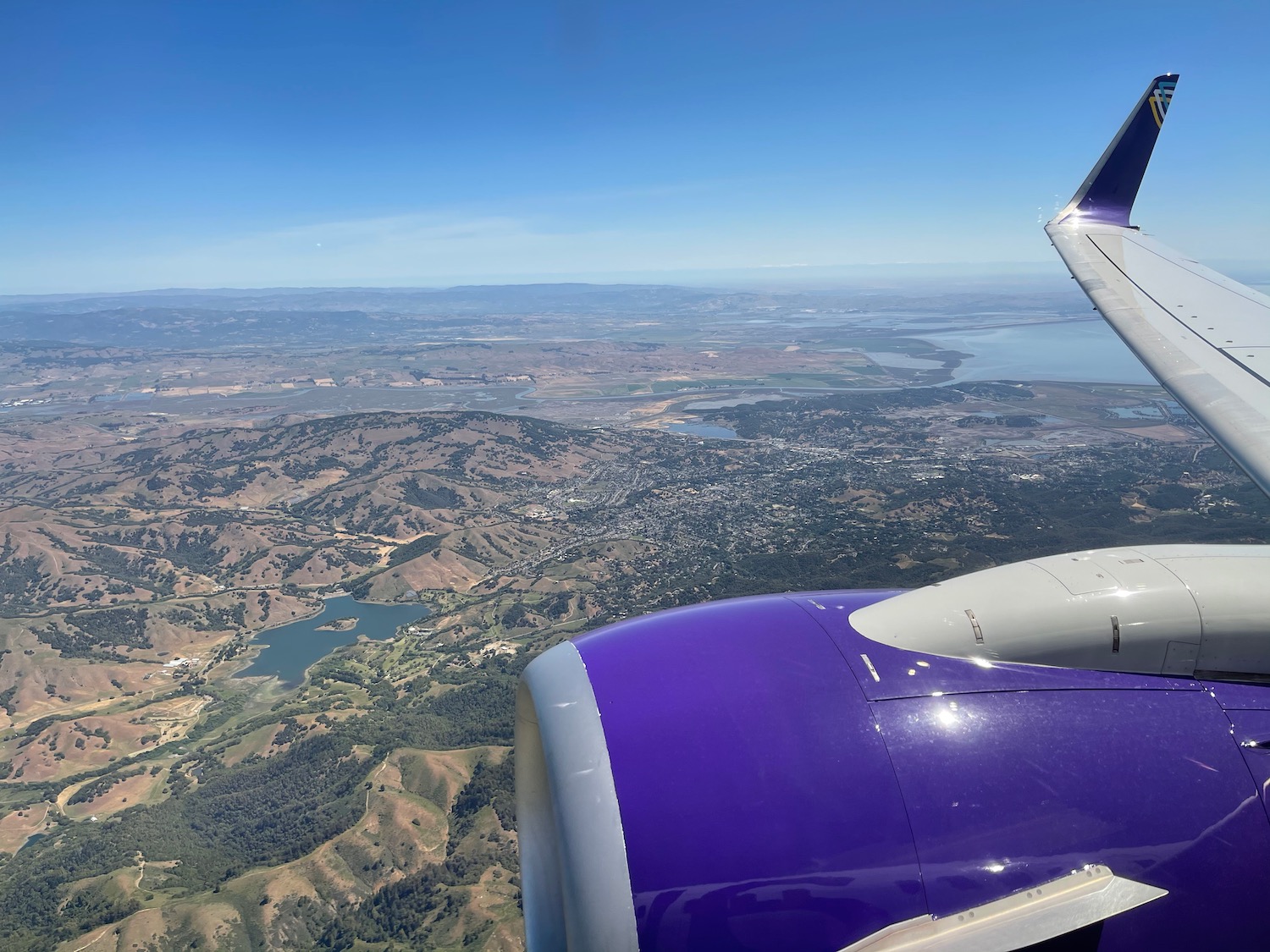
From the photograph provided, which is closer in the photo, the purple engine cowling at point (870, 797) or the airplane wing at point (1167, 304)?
the purple engine cowling at point (870, 797)

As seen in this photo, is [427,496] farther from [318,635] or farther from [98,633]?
[98,633]

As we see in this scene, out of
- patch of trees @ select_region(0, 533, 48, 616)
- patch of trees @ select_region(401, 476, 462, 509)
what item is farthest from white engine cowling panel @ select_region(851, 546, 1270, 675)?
patch of trees @ select_region(401, 476, 462, 509)

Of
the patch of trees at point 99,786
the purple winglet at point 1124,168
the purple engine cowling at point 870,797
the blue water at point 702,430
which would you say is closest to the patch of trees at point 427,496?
the blue water at point 702,430

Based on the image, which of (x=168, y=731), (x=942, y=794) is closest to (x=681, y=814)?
(x=942, y=794)

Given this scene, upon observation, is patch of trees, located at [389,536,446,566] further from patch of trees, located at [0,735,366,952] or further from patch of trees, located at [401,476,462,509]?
patch of trees, located at [0,735,366,952]

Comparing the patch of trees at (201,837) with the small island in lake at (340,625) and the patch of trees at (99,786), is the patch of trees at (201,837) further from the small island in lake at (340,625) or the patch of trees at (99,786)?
the small island in lake at (340,625)

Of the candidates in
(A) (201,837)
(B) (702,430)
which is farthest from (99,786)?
(B) (702,430)
